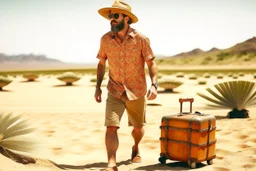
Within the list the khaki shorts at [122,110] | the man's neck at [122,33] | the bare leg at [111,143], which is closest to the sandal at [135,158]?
the khaki shorts at [122,110]

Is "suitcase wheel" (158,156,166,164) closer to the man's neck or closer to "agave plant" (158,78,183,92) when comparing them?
the man's neck

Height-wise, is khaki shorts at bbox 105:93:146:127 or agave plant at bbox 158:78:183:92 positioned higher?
khaki shorts at bbox 105:93:146:127

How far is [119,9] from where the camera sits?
14.7 feet

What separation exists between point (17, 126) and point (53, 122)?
11.9 feet

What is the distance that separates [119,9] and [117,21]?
0.14 meters

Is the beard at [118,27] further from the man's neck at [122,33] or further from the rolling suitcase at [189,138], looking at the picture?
the rolling suitcase at [189,138]

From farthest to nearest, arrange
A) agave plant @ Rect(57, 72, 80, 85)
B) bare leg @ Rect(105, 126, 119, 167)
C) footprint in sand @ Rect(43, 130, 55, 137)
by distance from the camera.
Result: agave plant @ Rect(57, 72, 80, 85) → footprint in sand @ Rect(43, 130, 55, 137) → bare leg @ Rect(105, 126, 119, 167)

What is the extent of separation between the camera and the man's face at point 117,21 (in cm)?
449

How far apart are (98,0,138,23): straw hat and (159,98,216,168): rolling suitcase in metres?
1.26

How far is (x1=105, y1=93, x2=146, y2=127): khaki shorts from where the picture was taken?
4402 mm

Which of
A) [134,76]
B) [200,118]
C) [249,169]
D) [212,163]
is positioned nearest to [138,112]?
[134,76]

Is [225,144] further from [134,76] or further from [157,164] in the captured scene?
[134,76]

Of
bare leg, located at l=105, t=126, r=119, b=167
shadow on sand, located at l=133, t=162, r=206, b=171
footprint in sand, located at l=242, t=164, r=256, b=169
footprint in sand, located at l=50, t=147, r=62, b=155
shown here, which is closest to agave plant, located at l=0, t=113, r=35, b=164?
footprint in sand, located at l=50, t=147, r=62, b=155

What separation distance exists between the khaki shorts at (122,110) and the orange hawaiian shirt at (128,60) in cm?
8
